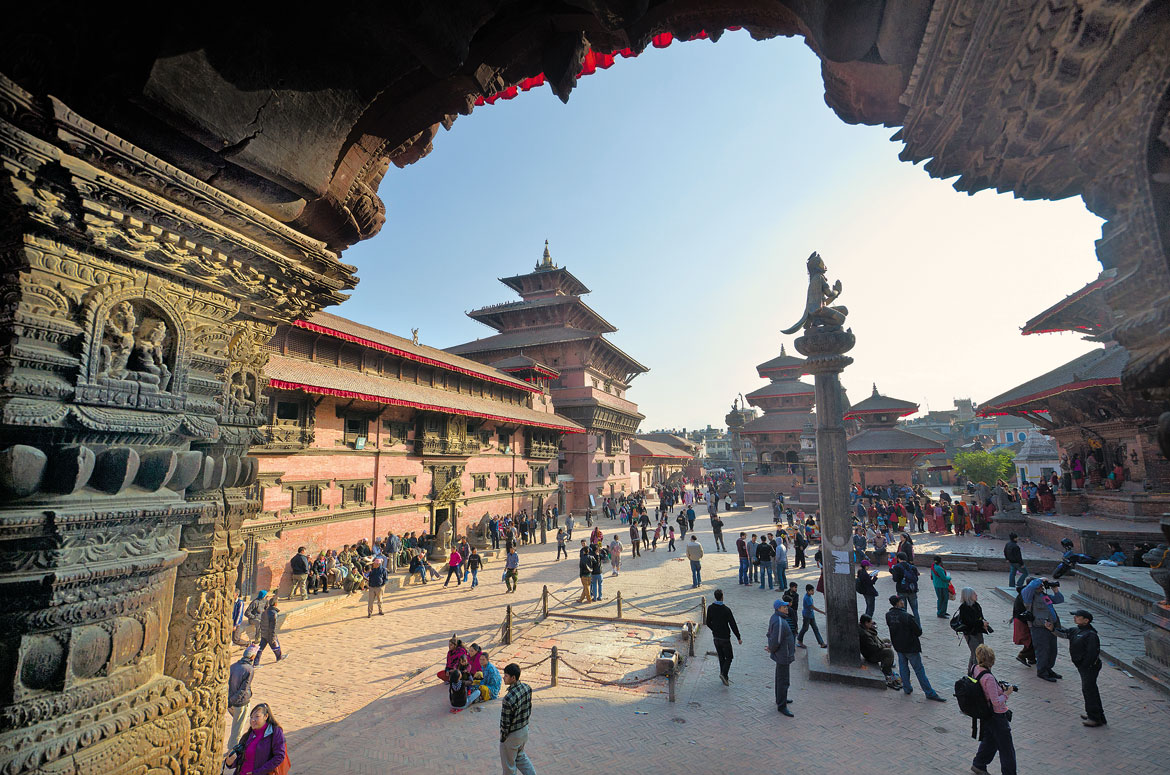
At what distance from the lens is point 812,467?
35.7 m

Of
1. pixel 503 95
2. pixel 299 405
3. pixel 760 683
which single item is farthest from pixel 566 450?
pixel 503 95

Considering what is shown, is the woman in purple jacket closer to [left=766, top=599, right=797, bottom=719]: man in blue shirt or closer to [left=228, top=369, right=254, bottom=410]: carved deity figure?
[left=228, top=369, right=254, bottom=410]: carved deity figure

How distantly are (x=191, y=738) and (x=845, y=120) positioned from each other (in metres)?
5.50

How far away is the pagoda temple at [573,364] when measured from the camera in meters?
34.8

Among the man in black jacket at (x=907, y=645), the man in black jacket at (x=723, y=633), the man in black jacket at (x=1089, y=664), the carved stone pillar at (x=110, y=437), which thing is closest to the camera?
the carved stone pillar at (x=110, y=437)

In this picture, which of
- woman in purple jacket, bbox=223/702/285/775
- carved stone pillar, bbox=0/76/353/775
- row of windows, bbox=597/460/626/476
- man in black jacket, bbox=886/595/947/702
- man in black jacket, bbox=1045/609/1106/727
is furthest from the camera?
row of windows, bbox=597/460/626/476

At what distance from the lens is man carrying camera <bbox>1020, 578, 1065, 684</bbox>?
24.7ft

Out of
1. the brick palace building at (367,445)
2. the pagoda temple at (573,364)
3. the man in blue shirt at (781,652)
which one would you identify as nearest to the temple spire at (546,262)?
the pagoda temple at (573,364)

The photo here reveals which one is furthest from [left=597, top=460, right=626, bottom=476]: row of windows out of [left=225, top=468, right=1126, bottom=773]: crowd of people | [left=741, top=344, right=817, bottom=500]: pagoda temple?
[left=225, top=468, right=1126, bottom=773]: crowd of people

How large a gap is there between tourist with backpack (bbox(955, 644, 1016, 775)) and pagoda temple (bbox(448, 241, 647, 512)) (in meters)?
26.9

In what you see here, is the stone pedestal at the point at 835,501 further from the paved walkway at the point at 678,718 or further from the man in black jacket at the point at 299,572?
the man in black jacket at the point at 299,572

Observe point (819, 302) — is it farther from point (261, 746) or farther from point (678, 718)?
point (261, 746)

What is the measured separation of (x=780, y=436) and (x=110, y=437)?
135 ft

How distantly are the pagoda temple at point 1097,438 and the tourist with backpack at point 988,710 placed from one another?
12806 millimetres
